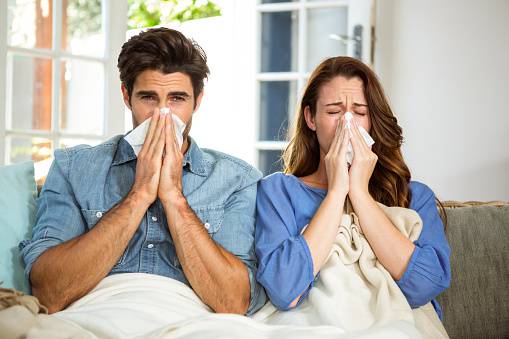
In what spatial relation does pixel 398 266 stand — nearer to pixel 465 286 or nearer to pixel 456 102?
pixel 465 286

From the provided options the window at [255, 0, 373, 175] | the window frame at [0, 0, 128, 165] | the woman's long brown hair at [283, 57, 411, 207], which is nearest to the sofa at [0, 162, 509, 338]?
the woman's long brown hair at [283, 57, 411, 207]

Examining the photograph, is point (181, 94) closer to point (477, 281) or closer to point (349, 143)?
point (349, 143)

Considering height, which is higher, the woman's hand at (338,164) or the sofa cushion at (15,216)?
the woman's hand at (338,164)

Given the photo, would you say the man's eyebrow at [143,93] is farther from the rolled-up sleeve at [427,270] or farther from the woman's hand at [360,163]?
the rolled-up sleeve at [427,270]

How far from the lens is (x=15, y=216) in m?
2.00

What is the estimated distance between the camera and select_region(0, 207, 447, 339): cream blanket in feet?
5.29

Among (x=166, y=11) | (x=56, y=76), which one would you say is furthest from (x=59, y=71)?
(x=166, y=11)

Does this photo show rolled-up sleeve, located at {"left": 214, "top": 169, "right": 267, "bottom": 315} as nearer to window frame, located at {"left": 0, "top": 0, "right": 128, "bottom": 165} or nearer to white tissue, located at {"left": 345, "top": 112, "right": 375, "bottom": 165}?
white tissue, located at {"left": 345, "top": 112, "right": 375, "bottom": 165}

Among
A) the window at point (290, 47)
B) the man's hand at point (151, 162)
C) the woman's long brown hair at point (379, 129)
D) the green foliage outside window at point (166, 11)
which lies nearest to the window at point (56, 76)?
the window at point (290, 47)

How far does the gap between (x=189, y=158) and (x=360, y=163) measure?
0.45m

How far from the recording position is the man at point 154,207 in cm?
185

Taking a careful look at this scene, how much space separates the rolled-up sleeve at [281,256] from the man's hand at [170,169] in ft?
0.77

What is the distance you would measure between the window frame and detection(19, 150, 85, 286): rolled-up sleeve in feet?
4.49

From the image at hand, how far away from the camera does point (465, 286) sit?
223 centimetres
